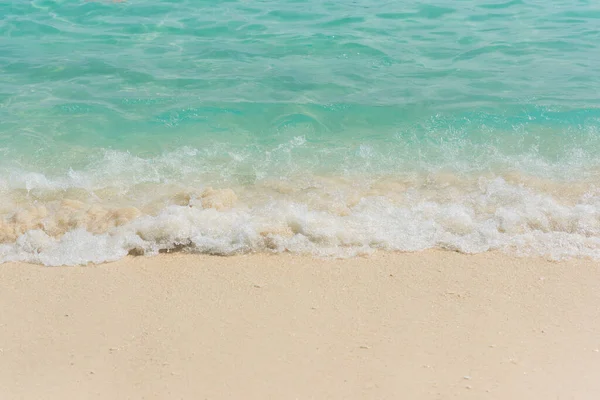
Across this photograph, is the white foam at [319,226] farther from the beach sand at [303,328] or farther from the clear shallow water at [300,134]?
the beach sand at [303,328]

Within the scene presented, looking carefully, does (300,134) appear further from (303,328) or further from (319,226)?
(303,328)

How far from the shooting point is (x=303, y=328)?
363cm

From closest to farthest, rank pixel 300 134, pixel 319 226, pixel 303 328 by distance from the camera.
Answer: pixel 303 328, pixel 319 226, pixel 300 134

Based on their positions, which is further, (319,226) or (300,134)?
(300,134)

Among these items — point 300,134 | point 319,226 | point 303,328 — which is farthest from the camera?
point 300,134

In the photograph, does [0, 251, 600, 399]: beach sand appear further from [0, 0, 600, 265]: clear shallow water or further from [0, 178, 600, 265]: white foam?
[0, 0, 600, 265]: clear shallow water

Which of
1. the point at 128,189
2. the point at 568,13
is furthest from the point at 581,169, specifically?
the point at 568,13

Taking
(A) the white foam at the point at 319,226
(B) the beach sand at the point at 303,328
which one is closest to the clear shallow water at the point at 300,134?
(A) the white foam at the point at 319,226

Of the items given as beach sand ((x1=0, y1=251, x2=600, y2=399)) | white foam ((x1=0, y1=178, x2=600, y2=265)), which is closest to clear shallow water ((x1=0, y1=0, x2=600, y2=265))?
white foam ((x1=0, y1=178, x2=600, y2=265))

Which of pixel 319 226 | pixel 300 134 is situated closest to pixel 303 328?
pixel 319 226

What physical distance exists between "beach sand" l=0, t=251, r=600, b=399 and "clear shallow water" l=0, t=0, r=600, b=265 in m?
0.31

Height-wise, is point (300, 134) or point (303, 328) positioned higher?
point (300, 134)

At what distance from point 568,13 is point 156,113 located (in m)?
8.98

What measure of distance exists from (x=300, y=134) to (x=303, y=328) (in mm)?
3632
